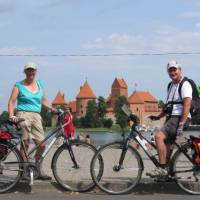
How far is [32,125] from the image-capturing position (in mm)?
8977

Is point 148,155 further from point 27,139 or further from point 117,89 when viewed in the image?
point 117,89

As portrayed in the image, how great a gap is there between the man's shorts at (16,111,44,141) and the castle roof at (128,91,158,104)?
169037 millimetres

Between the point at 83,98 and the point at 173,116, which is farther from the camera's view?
the point at 83,98

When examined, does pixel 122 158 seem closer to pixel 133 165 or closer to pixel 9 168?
pixel 133 165

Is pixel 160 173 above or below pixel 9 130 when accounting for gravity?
below

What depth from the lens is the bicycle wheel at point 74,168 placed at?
337 inches

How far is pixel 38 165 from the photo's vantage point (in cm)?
856

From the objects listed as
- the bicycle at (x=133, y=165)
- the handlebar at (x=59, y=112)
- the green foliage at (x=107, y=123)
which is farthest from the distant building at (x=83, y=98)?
the bicycle at (x=133, y=165)

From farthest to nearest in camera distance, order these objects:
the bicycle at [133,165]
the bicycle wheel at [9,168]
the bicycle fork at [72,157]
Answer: the bicycle fork at [72,157] < the bicycle wheel at [9,168] < the bicycle at [133,165]

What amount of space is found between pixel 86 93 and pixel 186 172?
6431 inches

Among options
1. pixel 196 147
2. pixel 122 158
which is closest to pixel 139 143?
pixel 122 158

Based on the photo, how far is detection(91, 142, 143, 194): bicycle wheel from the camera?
8.38m

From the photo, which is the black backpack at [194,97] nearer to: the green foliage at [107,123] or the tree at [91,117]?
the tree at [91,117]

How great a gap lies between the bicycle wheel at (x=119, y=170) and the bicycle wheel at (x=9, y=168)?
1161mm
